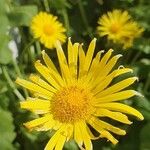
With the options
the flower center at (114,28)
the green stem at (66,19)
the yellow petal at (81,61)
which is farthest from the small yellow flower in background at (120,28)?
the yellow petal at (81,61)

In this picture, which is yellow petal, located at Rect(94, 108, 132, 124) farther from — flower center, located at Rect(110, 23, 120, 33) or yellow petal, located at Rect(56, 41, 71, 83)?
flower center, located at Rect(110, 23, 120, 33)

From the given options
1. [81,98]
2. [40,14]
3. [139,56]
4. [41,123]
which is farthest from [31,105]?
[139,56]

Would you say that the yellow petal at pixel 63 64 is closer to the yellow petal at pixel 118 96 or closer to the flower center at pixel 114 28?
the yellow petal at pixel 118 96

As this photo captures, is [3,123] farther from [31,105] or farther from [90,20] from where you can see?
[90,20]

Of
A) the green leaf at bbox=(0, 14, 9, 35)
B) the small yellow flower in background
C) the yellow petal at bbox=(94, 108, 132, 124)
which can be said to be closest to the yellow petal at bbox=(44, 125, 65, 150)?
the yellow petal at bbox=(94, 108, 132, 124)

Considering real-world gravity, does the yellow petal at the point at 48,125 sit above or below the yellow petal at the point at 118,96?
below
